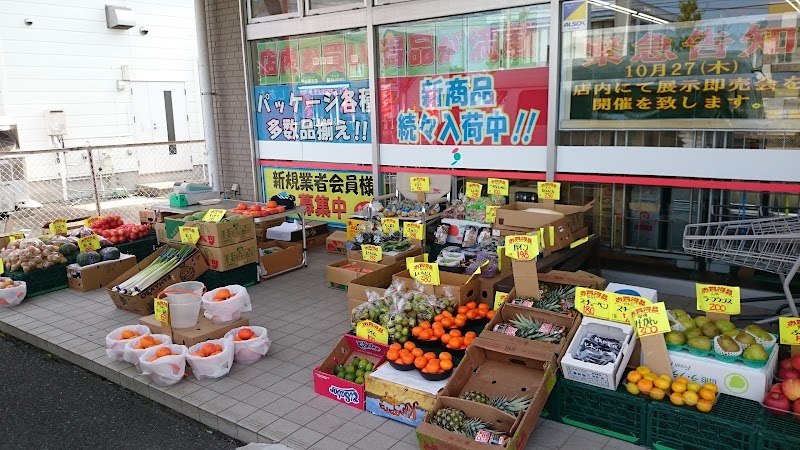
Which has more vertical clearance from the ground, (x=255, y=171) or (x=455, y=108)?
(x=455, y=108)

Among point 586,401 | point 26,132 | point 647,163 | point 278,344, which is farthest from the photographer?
point 26,132

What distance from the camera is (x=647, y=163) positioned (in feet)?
20.6

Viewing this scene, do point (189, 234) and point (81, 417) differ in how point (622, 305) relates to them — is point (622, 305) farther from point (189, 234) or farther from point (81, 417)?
point (189, 234)

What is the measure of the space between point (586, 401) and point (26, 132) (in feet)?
46.5

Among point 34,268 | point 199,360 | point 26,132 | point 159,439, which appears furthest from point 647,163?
point 26,132

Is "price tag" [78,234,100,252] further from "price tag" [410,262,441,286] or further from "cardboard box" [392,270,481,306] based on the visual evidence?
"price tag" [410,262,441,286]

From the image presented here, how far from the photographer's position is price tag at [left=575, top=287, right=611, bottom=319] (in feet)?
13.8

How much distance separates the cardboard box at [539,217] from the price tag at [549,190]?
0.11 meters

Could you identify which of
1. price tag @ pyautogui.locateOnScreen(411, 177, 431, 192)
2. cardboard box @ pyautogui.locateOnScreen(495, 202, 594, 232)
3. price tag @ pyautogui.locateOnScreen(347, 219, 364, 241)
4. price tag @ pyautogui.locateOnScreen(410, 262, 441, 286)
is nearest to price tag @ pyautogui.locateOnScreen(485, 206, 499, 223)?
cardboard box @ pyautogui.locateOnScreen(495, 202, 594, 232)

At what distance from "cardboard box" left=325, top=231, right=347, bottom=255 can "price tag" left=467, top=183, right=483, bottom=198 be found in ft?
7.04

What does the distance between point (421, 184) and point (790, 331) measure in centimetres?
492

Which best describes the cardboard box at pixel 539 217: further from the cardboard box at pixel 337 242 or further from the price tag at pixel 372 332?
the cardboard box at pixel 337 242

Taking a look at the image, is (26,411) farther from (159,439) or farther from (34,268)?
(34,268)

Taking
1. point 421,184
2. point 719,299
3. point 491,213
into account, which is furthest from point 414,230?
point 719,299
